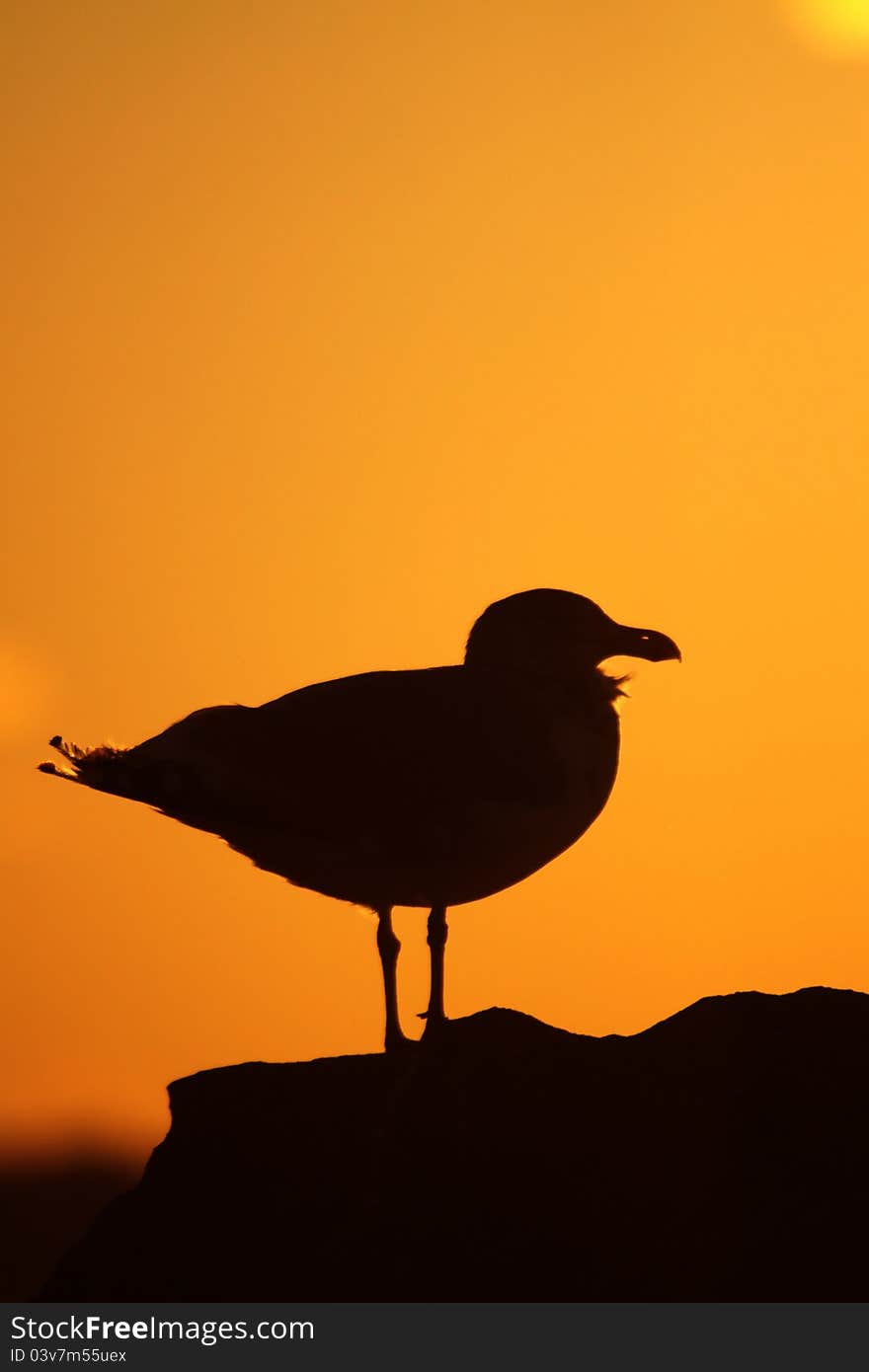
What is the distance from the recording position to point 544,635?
15.4 metres

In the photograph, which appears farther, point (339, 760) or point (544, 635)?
point (544, 635)

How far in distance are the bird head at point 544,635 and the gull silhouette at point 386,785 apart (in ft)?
2.18

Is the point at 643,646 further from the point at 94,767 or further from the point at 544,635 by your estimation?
the point at 94,767

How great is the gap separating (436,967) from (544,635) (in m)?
2.60

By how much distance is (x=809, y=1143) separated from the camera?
12.0m

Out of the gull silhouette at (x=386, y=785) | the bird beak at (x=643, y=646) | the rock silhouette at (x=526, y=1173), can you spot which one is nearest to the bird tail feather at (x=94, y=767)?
the gull silhouette at (x=386, y=785)

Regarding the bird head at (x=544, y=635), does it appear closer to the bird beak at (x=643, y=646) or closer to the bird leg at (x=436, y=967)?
the bird beak at (x=643, y=646)

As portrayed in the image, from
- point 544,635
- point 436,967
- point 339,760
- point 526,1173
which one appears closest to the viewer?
point 526,1173

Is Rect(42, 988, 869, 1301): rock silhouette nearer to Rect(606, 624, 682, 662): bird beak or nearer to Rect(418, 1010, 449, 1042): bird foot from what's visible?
Rect(418, 1010, 449, 1042): bird foot

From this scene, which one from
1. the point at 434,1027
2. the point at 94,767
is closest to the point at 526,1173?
the point at 434,1027

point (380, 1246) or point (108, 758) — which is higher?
point (108, 758)

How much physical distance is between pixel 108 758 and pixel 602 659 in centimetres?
382
